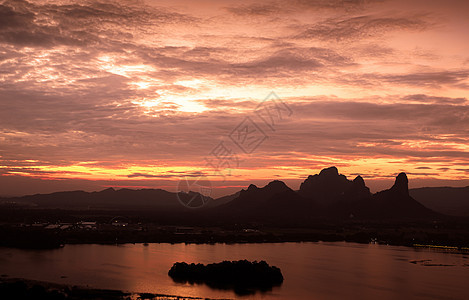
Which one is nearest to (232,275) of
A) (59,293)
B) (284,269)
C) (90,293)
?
(284,269)

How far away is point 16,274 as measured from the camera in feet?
149

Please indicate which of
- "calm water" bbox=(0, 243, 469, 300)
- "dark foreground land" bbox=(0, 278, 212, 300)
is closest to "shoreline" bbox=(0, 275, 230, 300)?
"dark foreground land" bbox=(0, 278, 212, 300)

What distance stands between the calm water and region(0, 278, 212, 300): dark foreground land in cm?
229

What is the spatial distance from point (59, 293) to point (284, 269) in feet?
91.6

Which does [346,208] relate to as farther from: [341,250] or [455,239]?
[341,250]

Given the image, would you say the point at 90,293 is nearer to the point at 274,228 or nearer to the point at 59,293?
the point at 59,293

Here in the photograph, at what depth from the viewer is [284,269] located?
55406 millimetres

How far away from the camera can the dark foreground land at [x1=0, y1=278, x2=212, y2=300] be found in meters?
33.9

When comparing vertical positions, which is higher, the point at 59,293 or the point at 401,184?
the point at 401,184

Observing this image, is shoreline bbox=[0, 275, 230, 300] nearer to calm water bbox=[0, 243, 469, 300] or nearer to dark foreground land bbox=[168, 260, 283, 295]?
calm water bbox=[0, 243, 469, 300]

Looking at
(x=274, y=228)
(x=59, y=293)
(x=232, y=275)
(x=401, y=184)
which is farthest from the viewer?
(x=401, y=184)

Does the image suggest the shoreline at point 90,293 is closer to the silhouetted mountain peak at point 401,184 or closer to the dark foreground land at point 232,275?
the dark foreground land at point 232,275

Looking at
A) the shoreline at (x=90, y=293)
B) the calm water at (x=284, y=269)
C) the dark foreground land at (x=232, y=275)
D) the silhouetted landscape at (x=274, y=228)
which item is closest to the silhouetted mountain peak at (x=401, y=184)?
the silhouetted landscape at (x=274, y=228)

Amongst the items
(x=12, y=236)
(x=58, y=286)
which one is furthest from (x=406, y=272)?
(x=12, y=236)
